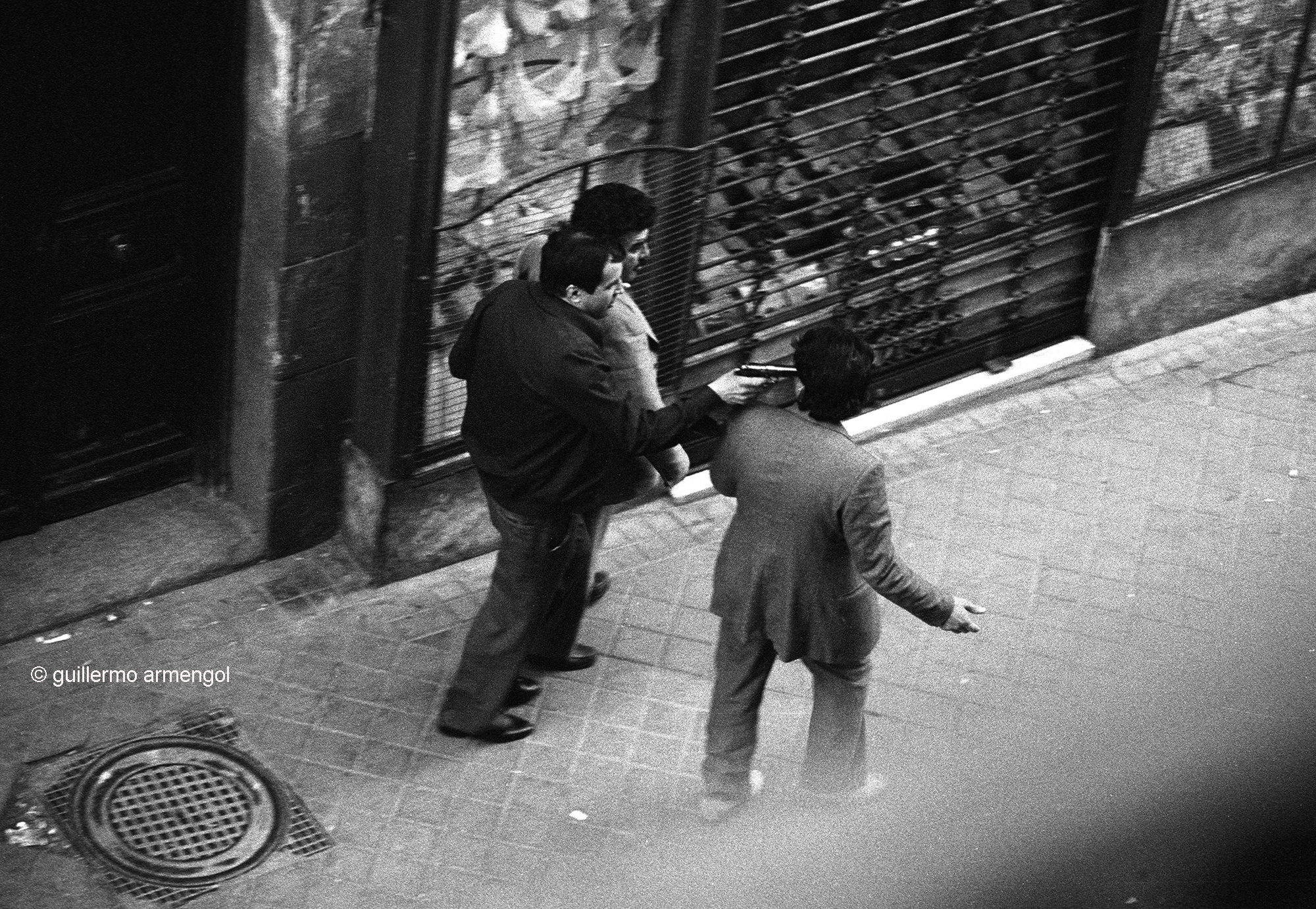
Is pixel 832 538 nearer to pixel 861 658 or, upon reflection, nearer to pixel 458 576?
pixel 861 658

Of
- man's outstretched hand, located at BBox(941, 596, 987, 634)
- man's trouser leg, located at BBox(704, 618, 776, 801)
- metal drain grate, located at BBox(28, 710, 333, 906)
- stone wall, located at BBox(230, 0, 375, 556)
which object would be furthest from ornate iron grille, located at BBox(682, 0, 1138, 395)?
metal drain grate, located at BBox(28, 710, 333, 906)

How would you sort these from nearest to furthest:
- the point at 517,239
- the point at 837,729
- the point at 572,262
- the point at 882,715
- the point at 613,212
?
the point at 572,262 < the point at 613,212 < the point at 837,729 < the point at 882,715 < the point at 517,239

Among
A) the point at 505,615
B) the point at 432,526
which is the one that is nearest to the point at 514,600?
the point at 505,615

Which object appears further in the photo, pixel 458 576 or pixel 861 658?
pixel 458 576

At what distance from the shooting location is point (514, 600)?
6.77 m

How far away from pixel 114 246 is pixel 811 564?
274 cm

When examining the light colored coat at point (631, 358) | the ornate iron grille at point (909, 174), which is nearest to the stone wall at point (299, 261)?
the light colored coat at point (631, 358)

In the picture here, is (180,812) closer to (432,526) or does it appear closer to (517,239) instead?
(432,526)

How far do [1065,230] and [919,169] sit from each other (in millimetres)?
876

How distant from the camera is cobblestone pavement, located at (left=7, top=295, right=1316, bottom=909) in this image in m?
6.62

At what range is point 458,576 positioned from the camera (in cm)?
783

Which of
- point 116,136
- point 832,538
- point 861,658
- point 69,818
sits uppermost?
point 116,136

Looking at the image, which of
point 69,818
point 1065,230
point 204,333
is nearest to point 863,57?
point 1065,230

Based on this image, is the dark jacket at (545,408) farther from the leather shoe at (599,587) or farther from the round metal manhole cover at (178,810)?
the round metal manhole cover at (178,810)
